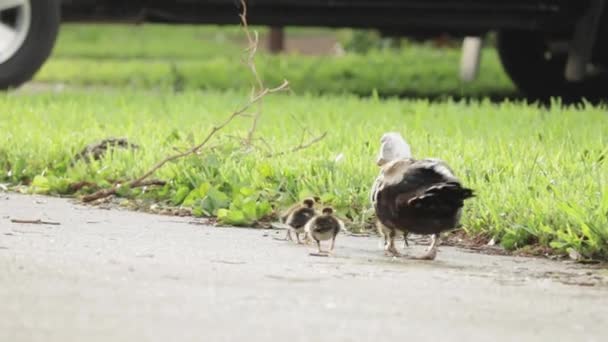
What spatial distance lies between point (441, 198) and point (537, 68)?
27.0 feet

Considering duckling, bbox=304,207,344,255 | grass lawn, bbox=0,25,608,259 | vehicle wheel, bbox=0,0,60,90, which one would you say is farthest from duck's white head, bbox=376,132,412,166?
vehicle wheel, bbox=0,0,60,90

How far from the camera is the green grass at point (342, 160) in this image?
6.12 metres

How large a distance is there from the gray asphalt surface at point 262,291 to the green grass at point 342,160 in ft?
1.16

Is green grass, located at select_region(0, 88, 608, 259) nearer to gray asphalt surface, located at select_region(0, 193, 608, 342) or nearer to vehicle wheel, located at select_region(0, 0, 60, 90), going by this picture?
vehicle wheel, located at select_region(0, 0, 60, 90)

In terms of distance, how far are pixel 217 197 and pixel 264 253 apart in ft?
3.49

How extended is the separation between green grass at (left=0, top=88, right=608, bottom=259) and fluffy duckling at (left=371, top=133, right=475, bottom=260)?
61cm

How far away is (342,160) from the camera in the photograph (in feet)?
23.5

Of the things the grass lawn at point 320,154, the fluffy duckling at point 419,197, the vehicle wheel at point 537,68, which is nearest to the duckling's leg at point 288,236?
the grass lawn at point 320,154

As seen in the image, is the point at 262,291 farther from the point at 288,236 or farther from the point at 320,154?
A: the point at 320,154

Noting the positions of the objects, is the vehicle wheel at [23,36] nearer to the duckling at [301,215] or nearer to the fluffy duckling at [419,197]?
the duckling at [301,215]

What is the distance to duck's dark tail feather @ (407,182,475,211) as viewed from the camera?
204 inches

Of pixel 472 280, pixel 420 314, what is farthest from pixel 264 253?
pixel 420 314

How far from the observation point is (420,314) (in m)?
4.32

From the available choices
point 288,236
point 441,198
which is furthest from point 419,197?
point 288,236
